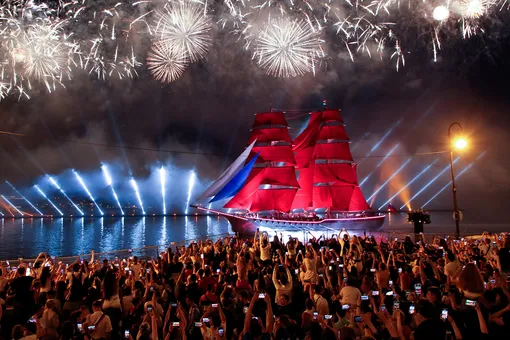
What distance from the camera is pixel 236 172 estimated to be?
4694cm

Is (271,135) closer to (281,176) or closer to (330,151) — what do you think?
(281,176)

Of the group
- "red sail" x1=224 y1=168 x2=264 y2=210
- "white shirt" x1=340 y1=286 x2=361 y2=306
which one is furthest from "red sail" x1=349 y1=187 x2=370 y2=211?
"white shirt" x1=340 y1=286 x2=361 y2=306

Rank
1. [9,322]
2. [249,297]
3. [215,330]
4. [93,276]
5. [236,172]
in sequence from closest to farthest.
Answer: [215,330] < [9,322] < [249,297] < [93,276] < [236,172]

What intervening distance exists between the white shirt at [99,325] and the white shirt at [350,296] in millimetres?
3781

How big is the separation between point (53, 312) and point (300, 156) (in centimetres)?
7204

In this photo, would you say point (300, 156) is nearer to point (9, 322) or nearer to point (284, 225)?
point (284, 225)

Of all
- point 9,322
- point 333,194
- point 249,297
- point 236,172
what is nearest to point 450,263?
point 249,297

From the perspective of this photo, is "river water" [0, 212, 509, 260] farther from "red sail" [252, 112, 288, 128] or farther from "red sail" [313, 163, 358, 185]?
"red sail" [252, 112, 288, 128]

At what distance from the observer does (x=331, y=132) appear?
75.3 meters

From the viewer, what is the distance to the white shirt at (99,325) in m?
6.30

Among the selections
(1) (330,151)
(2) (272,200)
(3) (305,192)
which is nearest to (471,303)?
(2) (272,200)

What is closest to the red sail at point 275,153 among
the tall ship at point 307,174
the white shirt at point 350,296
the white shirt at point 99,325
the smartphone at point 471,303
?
the tall ship at point 307,174

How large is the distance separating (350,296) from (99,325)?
4008mm

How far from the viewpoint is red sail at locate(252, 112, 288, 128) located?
2872 inches
